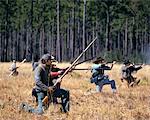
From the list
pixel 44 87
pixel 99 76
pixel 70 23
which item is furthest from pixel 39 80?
pixel 70 23

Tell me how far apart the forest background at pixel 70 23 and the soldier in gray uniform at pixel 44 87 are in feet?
197

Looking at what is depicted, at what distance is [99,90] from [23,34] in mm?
Result: 70420

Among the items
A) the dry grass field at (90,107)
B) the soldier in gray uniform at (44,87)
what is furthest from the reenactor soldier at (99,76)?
the soldier in gray uniform at (44,87)

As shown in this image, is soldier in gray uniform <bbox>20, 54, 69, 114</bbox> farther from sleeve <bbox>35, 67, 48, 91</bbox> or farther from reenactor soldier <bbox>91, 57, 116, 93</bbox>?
reenactor soldier <bbox>91, 57, 116, 93</bbox>

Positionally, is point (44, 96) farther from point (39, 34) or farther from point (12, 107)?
point (39, 34)

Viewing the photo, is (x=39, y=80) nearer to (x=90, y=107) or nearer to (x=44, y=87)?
(x=44, y=87)

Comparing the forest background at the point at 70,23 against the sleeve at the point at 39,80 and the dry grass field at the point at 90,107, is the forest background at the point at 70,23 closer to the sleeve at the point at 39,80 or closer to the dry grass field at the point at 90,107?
the dry grass field at the point at 90,107

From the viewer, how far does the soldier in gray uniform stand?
12320mm

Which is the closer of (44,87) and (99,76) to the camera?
(44,87)

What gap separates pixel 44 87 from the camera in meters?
12.3

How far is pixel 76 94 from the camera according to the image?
Result: 17578 mm

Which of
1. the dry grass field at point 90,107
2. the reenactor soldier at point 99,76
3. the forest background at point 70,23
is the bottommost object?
the dry grass field at point 90,107

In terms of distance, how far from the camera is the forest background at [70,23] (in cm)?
7631

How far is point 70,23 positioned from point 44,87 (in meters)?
71.2
